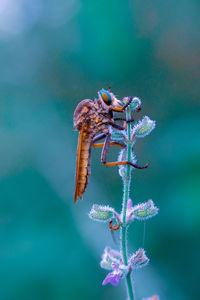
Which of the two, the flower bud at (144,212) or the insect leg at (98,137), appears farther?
the insect leg at (98,137)

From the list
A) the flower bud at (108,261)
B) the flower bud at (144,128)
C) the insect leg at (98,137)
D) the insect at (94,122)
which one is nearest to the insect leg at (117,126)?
the insect at (94,122)

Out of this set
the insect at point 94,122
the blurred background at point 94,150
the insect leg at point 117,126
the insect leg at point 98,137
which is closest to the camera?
the insect leg at point 117,126

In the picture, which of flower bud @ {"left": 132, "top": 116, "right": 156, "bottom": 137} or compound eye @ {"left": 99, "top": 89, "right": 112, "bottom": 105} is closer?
flower bud @ {"left": 132, "top": 116, "right": 156, "bottom": 137}

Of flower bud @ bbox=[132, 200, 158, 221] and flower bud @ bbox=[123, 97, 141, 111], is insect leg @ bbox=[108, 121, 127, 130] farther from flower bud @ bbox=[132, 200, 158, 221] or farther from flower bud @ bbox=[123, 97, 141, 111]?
flower bud @ bbox=[132, 200, 158, 221]

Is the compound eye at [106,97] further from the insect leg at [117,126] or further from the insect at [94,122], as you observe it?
the insect leg at [117,126]

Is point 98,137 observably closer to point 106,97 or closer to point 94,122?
point 94,122

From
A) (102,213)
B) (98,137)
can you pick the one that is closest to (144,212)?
(102,213)

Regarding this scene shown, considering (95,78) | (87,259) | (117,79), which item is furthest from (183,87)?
(87,259)

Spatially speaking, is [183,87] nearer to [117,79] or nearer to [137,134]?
[117,79]

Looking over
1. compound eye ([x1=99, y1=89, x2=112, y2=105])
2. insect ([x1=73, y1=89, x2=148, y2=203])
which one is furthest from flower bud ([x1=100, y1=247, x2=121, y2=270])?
compound eye ([x1=99, y1=89, x2=112, y2=105])
